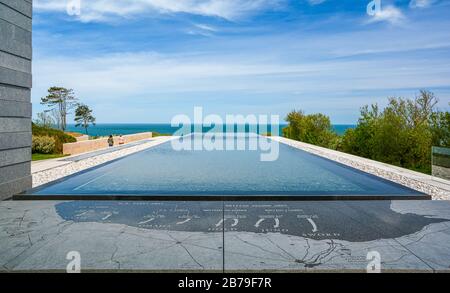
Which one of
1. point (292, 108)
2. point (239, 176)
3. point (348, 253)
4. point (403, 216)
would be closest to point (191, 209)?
point (348, 253)

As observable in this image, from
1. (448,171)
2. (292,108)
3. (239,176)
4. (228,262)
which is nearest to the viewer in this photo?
(228,262)

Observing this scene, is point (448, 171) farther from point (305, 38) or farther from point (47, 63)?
point (47, 63)

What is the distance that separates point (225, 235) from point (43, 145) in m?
14.4

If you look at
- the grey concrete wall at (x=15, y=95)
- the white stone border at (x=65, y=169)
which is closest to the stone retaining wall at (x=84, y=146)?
the white stone border at (x=65, y=169)

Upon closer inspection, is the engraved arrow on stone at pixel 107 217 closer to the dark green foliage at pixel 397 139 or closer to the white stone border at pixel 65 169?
the white stone border at pixel 65 169

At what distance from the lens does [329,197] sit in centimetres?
729

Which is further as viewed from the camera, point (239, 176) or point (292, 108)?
point (292, 108)

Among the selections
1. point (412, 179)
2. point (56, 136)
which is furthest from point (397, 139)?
point (56, 136)

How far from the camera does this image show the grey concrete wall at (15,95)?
6.99 meters

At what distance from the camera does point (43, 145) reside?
16.8 metres

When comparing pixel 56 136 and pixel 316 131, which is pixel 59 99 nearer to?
pixel 56 136

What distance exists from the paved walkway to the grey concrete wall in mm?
850

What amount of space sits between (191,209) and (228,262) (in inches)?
101

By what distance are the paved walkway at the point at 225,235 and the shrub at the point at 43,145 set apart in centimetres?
1067
